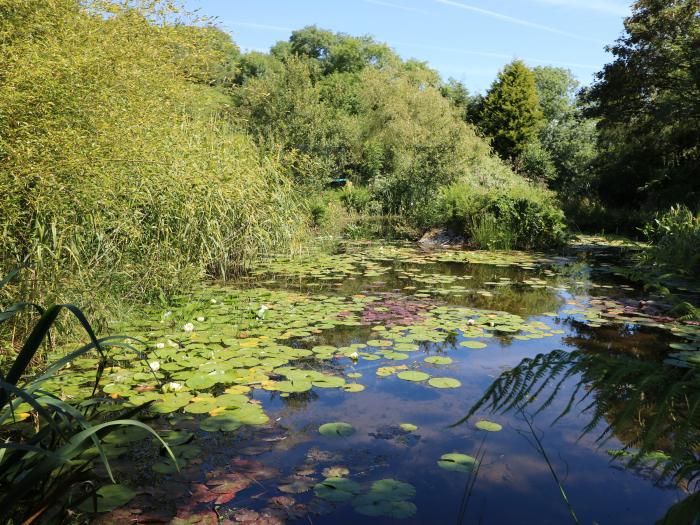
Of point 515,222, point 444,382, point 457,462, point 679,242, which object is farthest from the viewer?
point 515,222

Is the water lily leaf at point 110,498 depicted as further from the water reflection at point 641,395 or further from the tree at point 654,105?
the tree at point 654,105

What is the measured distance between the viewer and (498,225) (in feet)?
34.9

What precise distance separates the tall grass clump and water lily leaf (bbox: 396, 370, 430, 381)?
228 cm

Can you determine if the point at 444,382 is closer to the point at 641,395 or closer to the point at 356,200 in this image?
the point at 641,395

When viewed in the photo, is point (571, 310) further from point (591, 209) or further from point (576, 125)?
point (576, 125)

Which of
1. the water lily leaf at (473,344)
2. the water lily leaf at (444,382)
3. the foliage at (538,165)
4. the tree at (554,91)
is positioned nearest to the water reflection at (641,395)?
the water lily leaf at (444,382)

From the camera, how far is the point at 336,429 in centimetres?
288

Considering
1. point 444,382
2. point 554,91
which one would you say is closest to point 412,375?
point 444,382

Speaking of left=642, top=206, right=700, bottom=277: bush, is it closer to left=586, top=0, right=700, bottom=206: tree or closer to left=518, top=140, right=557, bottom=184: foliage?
left=586, top=0, right=700, bottom=206: tree

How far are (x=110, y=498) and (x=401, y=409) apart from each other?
1676mm

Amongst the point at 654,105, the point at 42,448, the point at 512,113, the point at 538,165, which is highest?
the point at 512,113

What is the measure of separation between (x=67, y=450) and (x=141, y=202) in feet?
12.3

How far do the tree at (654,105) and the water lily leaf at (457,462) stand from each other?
41.5 ft

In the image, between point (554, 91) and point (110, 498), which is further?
point (554, 91)
